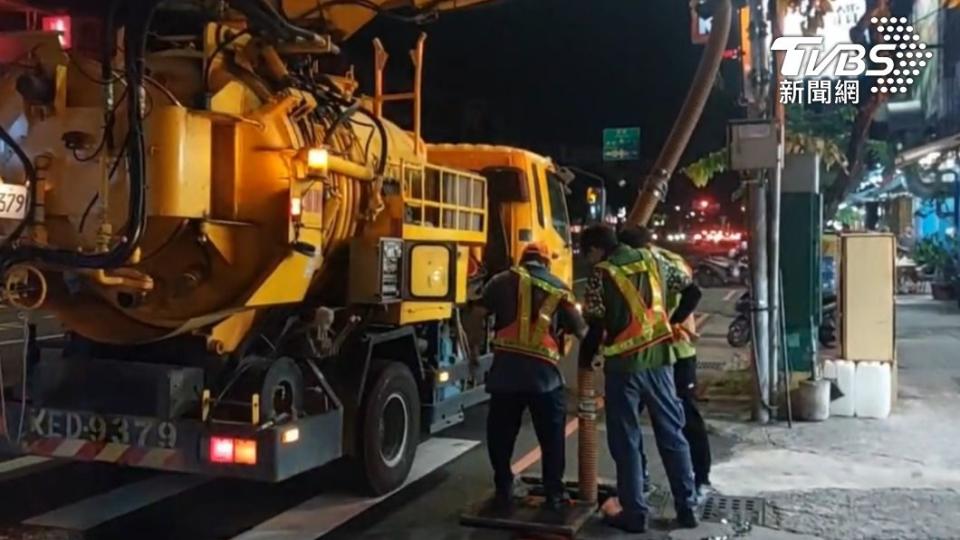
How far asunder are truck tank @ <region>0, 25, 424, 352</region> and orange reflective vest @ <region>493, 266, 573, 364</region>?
4.31 feet

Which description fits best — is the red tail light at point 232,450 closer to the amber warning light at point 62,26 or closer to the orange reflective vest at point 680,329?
the amber warning light at point 62,26

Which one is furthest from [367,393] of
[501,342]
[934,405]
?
[934,405]

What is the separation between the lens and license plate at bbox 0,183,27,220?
18.3ft

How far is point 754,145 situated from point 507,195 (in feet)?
8.10

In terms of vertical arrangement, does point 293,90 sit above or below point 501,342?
above

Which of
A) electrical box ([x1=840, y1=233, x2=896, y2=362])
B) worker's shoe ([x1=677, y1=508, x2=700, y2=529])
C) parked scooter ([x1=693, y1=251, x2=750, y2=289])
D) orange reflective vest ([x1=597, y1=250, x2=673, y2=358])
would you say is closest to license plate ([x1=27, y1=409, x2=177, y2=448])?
orange reflective vest ([x1=597, y1=250, x2=673, y2=358])

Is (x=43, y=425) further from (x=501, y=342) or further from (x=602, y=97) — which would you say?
(x=602, y=97)

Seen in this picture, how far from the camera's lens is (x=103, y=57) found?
5.62 metres

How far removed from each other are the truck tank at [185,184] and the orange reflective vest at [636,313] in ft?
6.28

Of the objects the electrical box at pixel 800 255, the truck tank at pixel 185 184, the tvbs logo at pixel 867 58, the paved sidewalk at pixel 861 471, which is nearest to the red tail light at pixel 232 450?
the truck tank at pixel 185 184

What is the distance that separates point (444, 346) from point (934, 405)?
6017 mm

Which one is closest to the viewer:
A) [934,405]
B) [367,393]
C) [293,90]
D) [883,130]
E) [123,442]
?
[123,442]

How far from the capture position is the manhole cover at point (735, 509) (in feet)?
22.1

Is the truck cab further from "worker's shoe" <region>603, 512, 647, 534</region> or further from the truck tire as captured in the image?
the truck tire
